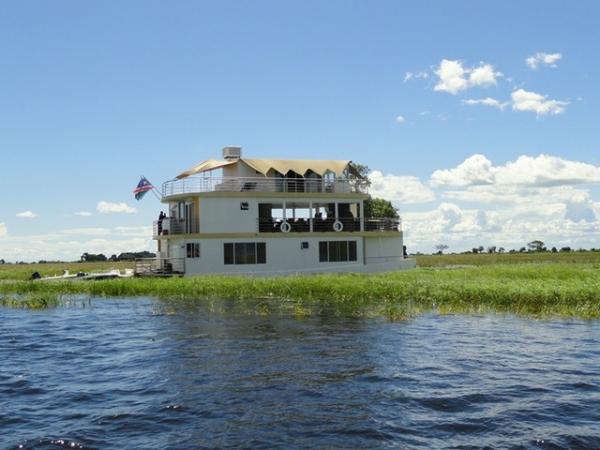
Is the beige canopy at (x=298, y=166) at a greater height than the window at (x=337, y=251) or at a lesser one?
greater

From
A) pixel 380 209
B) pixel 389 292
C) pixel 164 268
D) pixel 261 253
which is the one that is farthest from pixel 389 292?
pixel 380 209

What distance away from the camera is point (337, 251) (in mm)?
39250

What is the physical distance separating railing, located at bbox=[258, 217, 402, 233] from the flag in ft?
25.8

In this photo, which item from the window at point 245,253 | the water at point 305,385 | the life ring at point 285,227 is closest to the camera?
the water at point 305,385

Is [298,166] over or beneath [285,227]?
over

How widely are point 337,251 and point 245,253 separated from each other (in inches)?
240

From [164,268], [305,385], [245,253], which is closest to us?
[305,385]

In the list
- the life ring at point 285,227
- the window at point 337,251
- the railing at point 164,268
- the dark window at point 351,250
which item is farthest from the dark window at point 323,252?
the railing at point 164,268

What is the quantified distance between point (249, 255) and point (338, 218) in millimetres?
6676

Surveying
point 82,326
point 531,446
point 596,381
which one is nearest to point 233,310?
point 82,326

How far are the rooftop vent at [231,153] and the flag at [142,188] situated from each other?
5.72 meters

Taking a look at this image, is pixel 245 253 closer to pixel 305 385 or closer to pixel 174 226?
pixel 174 226

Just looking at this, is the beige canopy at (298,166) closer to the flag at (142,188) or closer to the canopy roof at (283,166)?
the canopy roof at (283,166)

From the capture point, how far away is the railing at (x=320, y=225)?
38.2 metres
